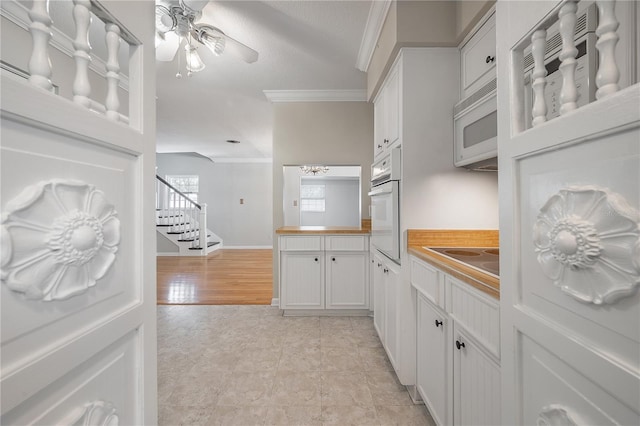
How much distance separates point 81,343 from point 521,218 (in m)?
1.04

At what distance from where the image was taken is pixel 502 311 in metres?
0.80

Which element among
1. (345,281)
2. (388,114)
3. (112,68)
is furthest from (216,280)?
(112,68)

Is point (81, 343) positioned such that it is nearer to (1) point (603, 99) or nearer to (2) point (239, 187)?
(1) point (603, 99)

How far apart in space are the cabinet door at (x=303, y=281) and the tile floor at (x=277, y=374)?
0.58ft

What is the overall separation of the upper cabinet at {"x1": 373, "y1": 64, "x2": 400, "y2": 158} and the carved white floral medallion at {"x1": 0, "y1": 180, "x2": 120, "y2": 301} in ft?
5.36

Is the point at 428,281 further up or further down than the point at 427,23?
further down

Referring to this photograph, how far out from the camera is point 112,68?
26.8 inches

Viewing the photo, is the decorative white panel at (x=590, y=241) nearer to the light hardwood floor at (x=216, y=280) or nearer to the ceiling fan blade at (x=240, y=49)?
the ceiling fan blade at (x=240, y=49)

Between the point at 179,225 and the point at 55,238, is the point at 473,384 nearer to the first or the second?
the point at 55,238

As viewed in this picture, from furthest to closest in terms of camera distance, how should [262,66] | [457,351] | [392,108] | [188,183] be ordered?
[188,183] → [262,66] → [392,108] → [457,351]

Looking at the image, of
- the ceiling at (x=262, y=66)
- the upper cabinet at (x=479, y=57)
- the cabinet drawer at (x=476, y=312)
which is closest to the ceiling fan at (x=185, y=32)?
the ceiling at (x=262, y=66)

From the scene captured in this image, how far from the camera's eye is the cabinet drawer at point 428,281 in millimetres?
1314

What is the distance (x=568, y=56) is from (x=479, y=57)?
1.11 metres

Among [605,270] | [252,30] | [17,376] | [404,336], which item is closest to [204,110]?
[252,30]
